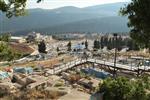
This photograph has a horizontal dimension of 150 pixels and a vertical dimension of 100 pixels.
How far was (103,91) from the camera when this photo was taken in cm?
1416

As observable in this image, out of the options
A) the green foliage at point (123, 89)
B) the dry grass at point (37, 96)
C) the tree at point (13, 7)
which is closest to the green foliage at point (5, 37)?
the tree at point (13, 7)

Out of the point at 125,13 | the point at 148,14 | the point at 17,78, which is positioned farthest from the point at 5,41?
the point at 17,78

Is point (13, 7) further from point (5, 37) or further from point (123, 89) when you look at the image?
point (123, 89)

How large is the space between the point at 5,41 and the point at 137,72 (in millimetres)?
28572

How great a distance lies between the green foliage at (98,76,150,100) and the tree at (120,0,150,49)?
13.8 feet

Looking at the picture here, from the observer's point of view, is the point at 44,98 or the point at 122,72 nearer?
the point at 44,98

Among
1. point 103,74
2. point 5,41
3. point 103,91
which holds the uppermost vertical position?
point 5,41

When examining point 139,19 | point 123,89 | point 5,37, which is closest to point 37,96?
point 123,89

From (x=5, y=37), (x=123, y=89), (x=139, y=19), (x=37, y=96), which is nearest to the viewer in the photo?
(x=139, y=19)

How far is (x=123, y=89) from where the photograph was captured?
1394 cm

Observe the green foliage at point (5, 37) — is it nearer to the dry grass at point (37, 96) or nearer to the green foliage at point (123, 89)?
the green foliage at point (123, 89)

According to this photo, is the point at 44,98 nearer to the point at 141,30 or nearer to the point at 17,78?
the point at 141,30

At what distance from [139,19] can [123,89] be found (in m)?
5.91

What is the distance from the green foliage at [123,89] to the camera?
13109mm
